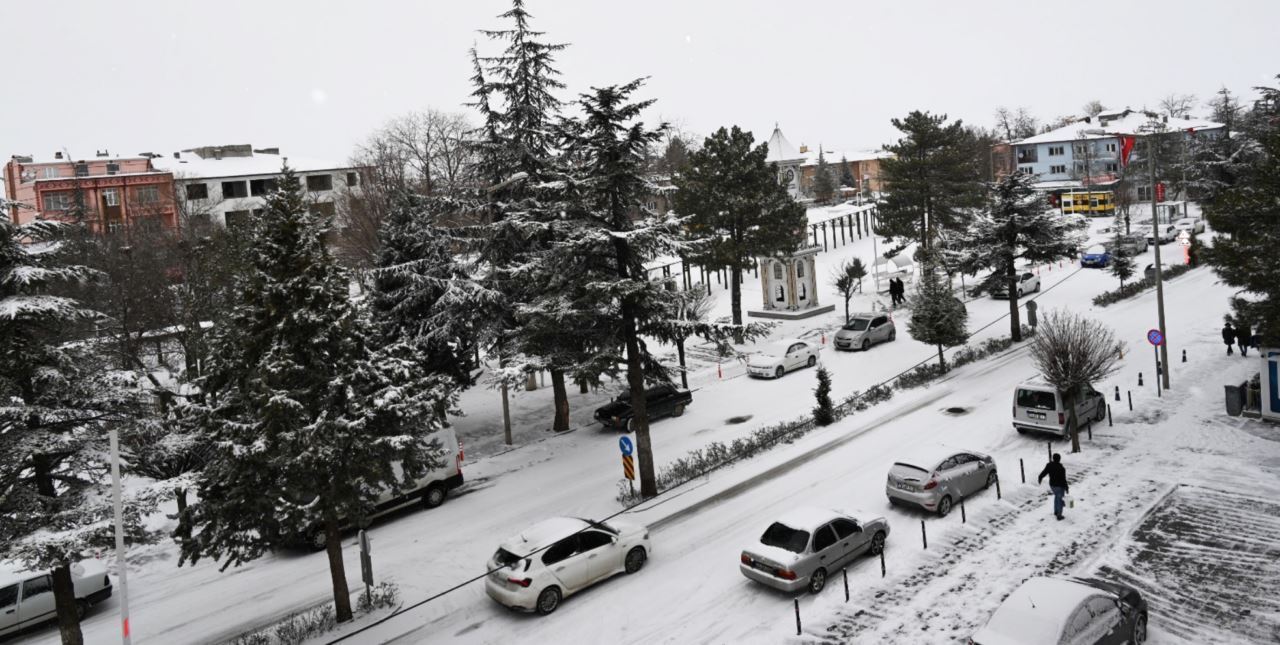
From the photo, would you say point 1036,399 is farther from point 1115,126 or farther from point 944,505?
point 1115,126

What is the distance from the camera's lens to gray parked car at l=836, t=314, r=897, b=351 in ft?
121

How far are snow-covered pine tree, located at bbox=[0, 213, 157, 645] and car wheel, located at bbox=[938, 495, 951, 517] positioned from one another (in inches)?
650

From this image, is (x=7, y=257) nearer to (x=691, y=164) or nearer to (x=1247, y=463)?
(x=1247, y=463)

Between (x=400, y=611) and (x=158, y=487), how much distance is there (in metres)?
5.36

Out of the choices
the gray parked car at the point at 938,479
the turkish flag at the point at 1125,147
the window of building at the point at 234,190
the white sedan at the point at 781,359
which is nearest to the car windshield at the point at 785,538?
the gray parked car at the point at 938,479

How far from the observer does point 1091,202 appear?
81.3m

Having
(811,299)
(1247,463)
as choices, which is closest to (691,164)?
(811,299)

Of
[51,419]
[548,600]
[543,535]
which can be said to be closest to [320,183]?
[51,419]

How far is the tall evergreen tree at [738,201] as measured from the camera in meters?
40.1

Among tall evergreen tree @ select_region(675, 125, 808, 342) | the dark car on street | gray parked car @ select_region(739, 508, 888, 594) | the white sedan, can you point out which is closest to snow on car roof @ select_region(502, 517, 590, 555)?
gray parked car @ select_region(739, 508, 888, 594)

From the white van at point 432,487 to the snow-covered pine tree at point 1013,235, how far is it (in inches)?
1010

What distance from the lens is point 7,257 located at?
527 inches

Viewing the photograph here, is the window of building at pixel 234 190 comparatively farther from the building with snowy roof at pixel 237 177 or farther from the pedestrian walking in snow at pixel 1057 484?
the pedestrian walking in snow at pixel 1057 484

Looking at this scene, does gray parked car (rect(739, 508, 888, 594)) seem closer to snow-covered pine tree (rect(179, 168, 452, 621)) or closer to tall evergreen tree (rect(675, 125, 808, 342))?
snow-covered pine tree (rect(179, 168, 452, 621))
